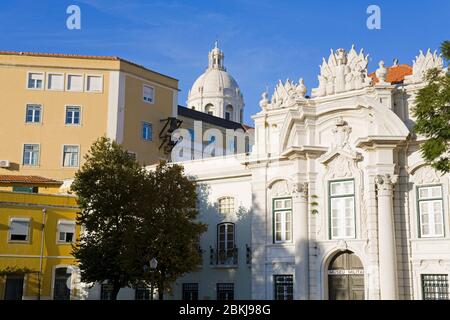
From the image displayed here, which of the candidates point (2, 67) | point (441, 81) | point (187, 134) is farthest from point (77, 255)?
point (187, 134)

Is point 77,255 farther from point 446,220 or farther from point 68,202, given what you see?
point 446,220

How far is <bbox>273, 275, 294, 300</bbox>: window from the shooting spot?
26.7m

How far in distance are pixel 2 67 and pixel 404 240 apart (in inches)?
1294

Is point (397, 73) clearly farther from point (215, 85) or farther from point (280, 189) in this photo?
point (215, 85)

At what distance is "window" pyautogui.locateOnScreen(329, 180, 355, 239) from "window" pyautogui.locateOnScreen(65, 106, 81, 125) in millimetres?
24635

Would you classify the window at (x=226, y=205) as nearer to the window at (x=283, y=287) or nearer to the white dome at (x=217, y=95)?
the window at (x=283, y=287)

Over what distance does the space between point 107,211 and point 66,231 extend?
8.73m

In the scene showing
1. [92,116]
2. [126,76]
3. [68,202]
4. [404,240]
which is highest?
[126,76]

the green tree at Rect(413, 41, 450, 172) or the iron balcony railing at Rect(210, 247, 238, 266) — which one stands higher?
the green tree at Rect(413, 41, 450, 172)

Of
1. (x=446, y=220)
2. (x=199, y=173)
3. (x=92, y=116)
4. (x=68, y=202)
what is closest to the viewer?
(x=446, y=220)

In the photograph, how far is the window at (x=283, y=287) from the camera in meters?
26.7

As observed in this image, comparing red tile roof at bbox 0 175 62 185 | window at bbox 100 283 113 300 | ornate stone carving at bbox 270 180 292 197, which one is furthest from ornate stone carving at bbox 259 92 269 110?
red tile roof at bbox 0 175 62 185

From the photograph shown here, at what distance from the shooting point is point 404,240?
2417 centimetres

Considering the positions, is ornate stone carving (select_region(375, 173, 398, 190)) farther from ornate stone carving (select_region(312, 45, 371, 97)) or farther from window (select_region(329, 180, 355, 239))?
ornate stone carving (select_region(312, 45, 371, 97))
